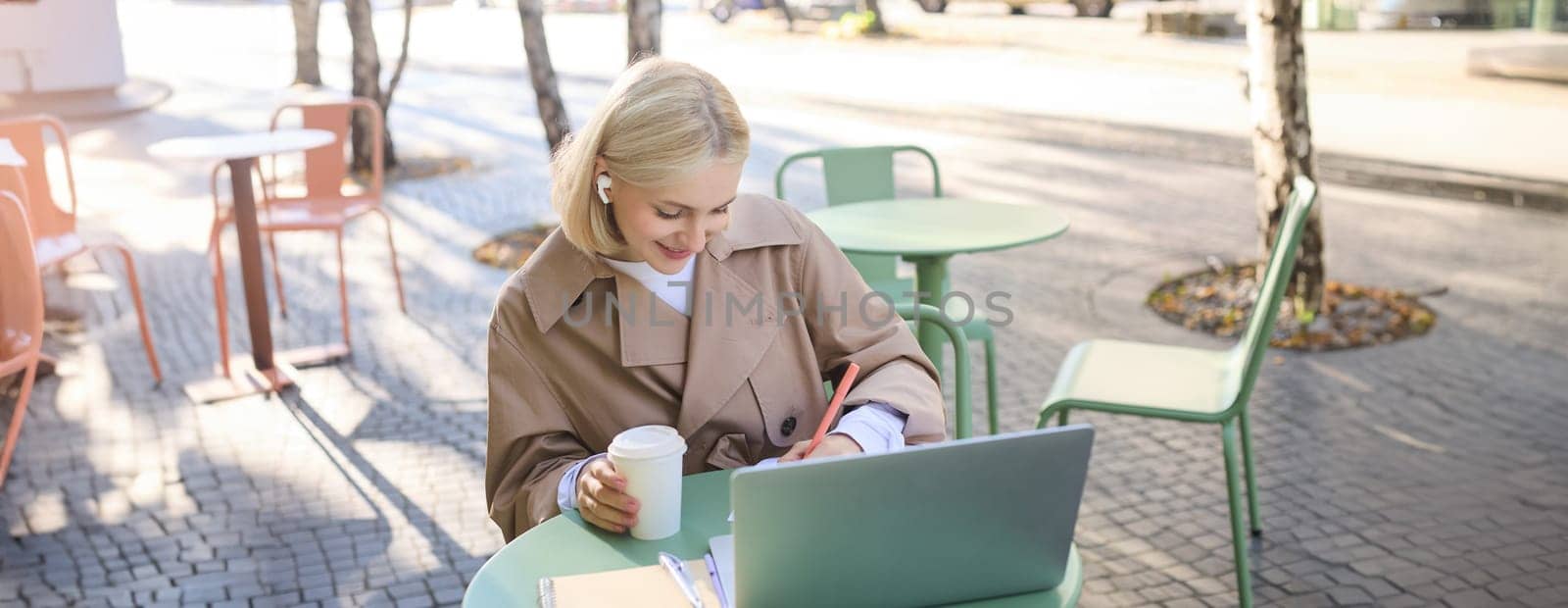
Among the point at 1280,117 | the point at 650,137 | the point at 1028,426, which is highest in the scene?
the point at 650,137

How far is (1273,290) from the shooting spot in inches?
135

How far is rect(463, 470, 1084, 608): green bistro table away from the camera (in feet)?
5.86

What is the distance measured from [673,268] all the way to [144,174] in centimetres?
1095

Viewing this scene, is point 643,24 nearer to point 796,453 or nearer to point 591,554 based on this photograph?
point 796,453

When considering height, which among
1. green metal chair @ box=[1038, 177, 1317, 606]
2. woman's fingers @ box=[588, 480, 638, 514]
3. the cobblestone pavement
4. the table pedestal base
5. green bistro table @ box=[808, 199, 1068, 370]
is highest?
woman's fingers @ box=[588, 480, 638, 514]

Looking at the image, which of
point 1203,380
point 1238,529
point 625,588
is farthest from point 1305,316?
point 625,588

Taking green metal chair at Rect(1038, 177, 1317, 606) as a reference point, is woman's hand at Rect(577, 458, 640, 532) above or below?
above

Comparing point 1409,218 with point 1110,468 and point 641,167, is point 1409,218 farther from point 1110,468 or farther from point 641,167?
point 641,167

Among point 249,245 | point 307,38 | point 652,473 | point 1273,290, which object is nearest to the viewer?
point 652,473

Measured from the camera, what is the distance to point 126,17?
33938 millimetres

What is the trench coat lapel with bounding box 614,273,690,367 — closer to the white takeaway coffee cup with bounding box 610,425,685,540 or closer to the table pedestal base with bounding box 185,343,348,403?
the white takeaway coffee cup with bounding box 610,425,685,540

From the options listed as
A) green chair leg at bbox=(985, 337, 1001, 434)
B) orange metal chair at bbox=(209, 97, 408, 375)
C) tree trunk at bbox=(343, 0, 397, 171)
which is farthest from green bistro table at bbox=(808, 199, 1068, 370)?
tree trunk at bbox=(343, 0, 397, 171)

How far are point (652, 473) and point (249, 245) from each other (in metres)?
4.50

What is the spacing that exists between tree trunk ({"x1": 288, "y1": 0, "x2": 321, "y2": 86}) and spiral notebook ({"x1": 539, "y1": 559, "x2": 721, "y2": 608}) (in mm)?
12713
